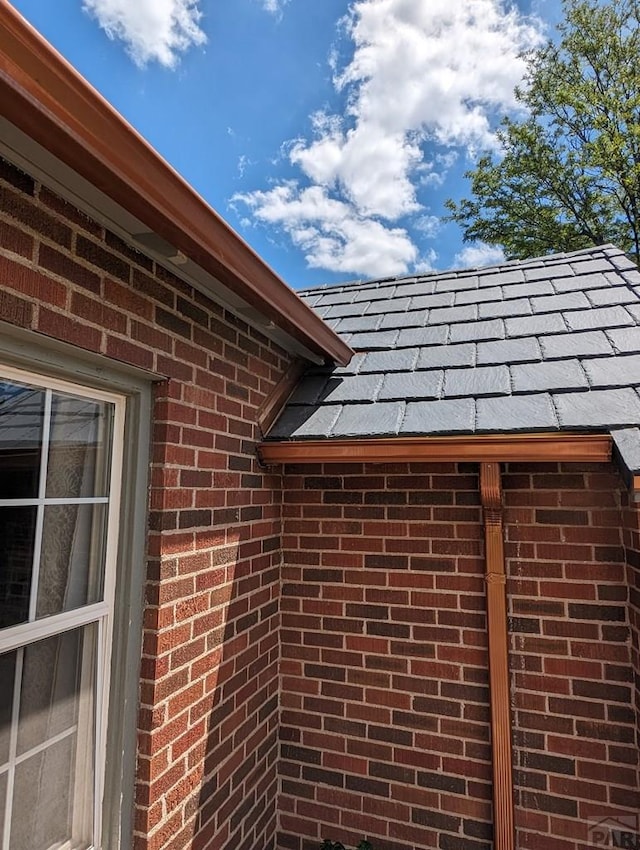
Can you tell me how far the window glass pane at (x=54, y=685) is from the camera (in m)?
1.47

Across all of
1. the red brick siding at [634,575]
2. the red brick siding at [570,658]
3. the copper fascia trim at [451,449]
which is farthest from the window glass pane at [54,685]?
the red brick siding at [634,575]

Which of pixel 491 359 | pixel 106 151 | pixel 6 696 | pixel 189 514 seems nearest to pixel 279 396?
pixel 189 514

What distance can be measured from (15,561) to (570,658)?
102 inches

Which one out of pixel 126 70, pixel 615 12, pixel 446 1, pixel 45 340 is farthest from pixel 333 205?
pixel 45 340

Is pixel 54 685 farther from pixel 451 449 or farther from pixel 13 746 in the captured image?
pixel 451 449

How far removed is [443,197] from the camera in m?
15.3

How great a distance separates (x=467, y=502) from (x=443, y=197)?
15573 millimetres

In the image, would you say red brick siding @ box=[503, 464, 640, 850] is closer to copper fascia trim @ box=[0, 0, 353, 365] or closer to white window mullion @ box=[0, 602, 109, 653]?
copper fascia trim @ box=[0, 0, 353, 365]

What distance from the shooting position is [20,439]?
1.44m

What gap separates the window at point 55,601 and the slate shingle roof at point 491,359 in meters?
1.15

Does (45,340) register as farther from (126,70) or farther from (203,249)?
(126,70)

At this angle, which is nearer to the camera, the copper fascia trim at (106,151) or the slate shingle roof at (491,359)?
the copper fascia trim at (106,151)

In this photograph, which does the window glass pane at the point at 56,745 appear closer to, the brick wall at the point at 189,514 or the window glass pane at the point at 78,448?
the brick wall at the point at 189,514

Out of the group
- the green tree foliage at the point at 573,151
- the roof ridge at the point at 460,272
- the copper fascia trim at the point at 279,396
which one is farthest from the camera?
the green tree foliage at the point at 573,151
